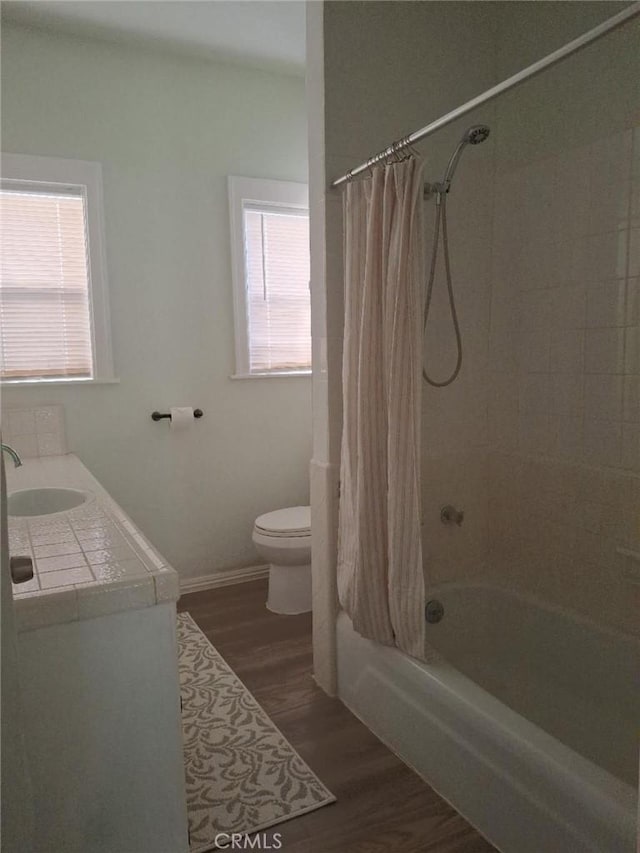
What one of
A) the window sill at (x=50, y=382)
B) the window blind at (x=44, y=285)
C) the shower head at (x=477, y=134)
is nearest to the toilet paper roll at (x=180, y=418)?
the window sill at (x=50, y=382)

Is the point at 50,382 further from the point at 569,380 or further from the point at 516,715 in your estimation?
the point at 516,715

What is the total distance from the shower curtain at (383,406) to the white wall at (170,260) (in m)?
1.41

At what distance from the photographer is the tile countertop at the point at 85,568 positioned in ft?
3.84

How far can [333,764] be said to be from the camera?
1.85 metres

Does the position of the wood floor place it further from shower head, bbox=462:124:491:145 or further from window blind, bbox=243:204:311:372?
shower head, bbox=462:124:491:145

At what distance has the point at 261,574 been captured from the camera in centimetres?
339

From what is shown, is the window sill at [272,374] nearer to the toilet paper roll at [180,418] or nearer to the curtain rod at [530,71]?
the toilet paper roll at [180,418]

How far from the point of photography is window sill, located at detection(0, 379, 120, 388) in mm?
2719

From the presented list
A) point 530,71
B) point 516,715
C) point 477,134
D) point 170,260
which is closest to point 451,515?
point 516,715

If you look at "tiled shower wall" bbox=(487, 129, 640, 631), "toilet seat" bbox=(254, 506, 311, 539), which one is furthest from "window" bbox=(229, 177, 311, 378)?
"tiled shower wall" bbox=(487, 129, 640, 631)

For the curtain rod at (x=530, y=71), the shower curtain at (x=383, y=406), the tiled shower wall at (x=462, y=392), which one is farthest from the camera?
the tiled shower wall at (x=462, y=392)

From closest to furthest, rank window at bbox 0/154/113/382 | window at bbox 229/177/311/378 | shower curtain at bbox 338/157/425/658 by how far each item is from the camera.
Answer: shower curtain at bbox 338/157/425/658 < window at bbox 0/154/113/382 < window at bbox 229/177/311/378

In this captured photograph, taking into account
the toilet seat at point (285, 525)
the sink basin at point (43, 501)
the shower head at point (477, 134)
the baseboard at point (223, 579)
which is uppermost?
the shower head at point (477, 134)

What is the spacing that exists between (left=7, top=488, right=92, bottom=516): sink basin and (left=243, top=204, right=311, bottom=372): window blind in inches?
55.1
